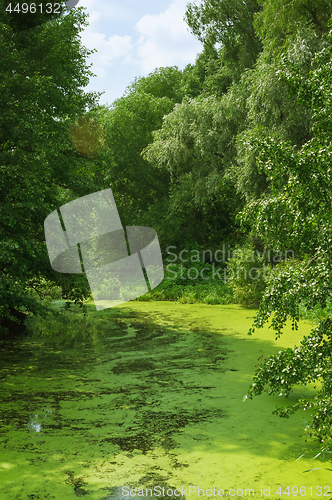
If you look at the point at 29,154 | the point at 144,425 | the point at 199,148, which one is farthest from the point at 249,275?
the point at 144,425

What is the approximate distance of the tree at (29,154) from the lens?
20.6ft

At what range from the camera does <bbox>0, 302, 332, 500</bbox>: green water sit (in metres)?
3.30

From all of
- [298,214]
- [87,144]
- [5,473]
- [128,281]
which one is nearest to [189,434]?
[5,473]

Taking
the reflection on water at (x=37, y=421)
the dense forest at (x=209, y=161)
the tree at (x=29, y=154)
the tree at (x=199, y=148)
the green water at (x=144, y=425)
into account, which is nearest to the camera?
the green water at (x=144, y=425)

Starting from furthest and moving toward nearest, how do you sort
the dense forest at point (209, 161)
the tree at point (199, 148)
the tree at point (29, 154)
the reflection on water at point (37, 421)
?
1. the tree at point (199, 148)
2. the tree at point (29, 154)
3. the reflection on water at point (37, 421)
4. the dense forest at point (209, 161)

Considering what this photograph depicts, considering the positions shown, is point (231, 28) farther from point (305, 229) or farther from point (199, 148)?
point (305, 229)

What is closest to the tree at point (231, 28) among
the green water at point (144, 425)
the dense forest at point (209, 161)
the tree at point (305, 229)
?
the dense forest at point (209, 161)

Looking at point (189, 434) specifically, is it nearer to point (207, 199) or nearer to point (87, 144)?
point (87, 144)

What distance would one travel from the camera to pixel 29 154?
21.5 ft

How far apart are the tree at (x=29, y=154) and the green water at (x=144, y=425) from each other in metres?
1.37

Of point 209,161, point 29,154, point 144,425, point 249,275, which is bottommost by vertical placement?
point 144,425

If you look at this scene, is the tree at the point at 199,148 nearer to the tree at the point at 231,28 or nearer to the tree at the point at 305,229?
the tree at the point at 231,28

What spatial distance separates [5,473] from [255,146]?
3.20 metres

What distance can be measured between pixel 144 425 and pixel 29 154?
13.6 feet
